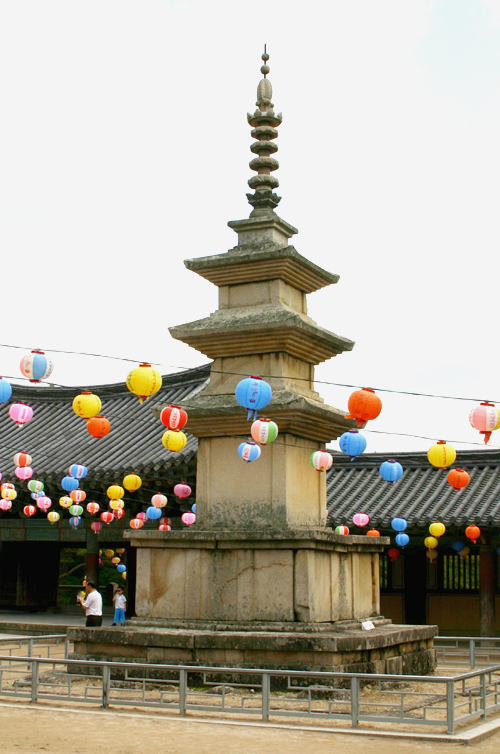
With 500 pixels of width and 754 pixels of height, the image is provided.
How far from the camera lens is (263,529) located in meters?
12.0

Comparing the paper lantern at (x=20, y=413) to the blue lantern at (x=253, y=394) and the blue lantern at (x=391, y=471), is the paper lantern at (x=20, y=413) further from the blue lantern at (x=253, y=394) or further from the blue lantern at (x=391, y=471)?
the blue lantern at (x=391, y=471)

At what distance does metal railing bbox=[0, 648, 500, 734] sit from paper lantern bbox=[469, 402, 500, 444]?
3751 mm

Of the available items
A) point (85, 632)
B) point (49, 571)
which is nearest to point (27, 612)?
point (49, 571)

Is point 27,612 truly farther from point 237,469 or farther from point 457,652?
point 237,469

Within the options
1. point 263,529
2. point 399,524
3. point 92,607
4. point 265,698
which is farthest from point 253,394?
point 399,524

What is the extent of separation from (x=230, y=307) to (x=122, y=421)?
1581cm

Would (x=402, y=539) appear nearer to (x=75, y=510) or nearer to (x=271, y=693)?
(x=75, y=510)

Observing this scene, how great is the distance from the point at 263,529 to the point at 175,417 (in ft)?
6.75

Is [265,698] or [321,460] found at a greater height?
[321,460]

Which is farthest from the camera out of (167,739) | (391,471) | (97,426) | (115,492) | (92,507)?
(92,507)

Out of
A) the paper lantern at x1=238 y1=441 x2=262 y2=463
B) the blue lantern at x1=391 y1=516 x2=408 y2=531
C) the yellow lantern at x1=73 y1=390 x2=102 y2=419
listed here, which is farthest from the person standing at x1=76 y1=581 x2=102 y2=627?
the blue lantern at x1=391 y1=516 x2=408 y2=531

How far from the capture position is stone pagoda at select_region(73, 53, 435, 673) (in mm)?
11242

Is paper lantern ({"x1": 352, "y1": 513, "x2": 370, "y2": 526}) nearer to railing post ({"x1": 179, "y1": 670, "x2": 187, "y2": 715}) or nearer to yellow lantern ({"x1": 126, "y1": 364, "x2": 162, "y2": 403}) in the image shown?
yellow lantern ({"x1": 126, "y1": 364, "x2": 162, "y2": 403})

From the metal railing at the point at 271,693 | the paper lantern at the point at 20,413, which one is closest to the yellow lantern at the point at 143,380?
the paper lantern at the point at 20,413
